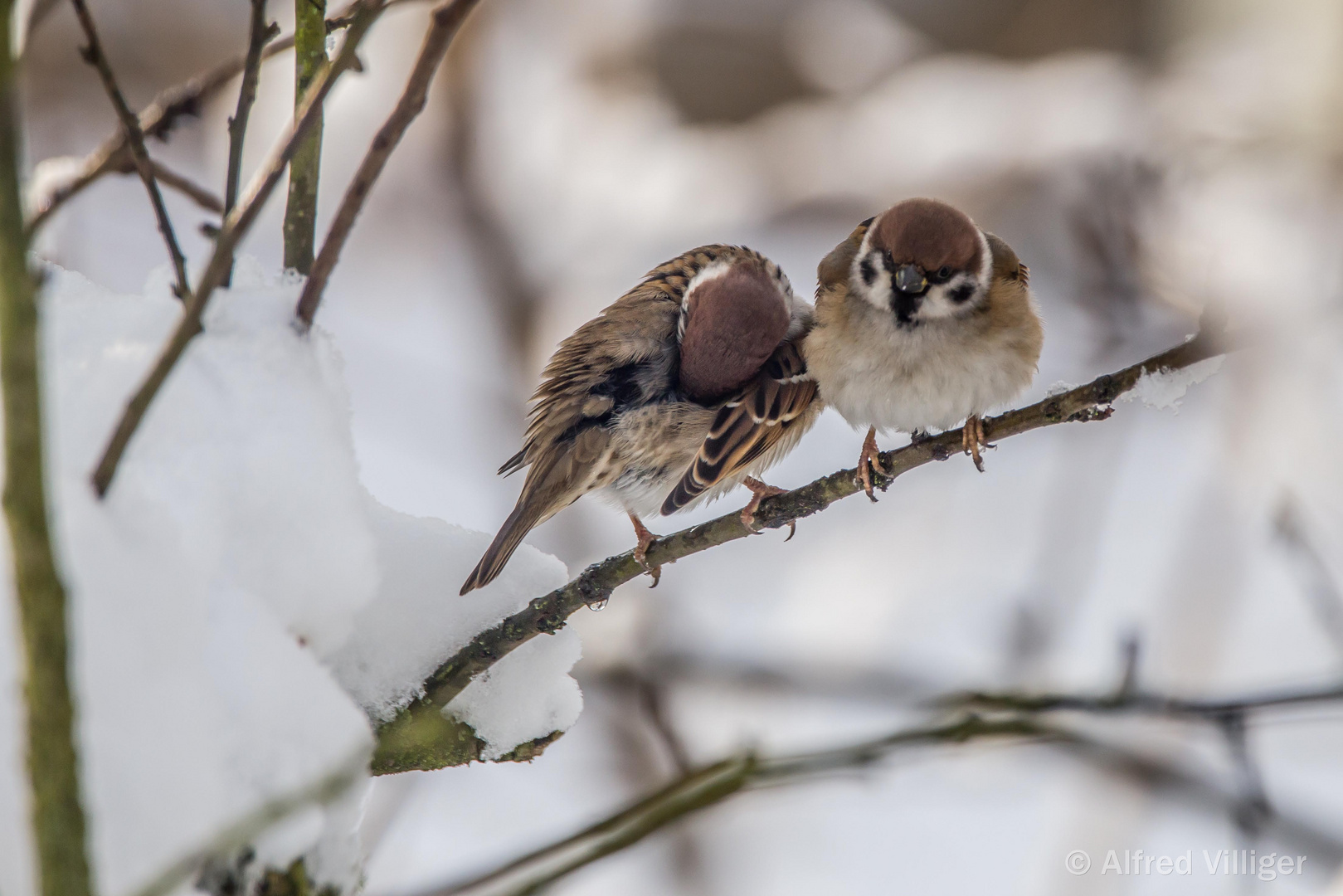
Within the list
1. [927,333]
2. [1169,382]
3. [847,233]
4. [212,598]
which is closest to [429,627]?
[212,598]

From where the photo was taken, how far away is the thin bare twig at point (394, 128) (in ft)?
3.28

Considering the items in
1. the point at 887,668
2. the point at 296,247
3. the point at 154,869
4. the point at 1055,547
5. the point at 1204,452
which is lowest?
the point at 154,869

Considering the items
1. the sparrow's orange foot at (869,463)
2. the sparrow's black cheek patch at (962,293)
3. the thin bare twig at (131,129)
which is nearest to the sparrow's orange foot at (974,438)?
the sparrow's orange foot at (869,463)

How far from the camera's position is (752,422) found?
270cm

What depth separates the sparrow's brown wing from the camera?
2.62 meters

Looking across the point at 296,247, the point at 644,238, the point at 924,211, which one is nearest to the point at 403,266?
the point at 644,238

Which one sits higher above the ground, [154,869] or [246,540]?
[246,540]

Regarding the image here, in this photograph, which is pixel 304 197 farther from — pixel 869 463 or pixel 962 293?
pixel 962 293

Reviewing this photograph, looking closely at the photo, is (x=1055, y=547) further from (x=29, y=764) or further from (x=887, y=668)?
(x=29, y=764)

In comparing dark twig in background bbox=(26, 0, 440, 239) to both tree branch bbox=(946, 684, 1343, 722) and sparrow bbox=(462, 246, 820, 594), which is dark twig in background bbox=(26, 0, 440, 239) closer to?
tree branch bbox=(946, 684, 1343, 722)

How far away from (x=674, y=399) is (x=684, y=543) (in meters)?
1.14

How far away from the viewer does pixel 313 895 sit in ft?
3.22

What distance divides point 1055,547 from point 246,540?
362cm

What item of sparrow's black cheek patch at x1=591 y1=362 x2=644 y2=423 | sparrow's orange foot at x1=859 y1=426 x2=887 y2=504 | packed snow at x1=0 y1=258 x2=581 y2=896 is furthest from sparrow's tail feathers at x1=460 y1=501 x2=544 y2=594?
sparrow's black cheek patch at x1=591 y1=362 x2=644 y2=423
